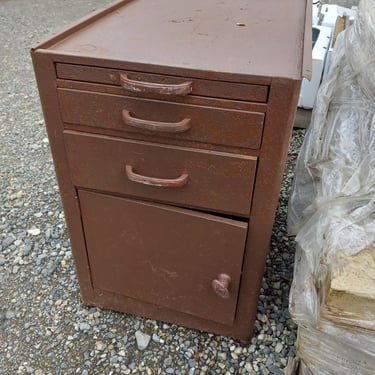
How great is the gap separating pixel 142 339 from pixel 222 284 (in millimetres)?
381

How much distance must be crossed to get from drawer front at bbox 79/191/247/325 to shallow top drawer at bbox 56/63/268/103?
320mm

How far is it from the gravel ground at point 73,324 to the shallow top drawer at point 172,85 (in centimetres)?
81

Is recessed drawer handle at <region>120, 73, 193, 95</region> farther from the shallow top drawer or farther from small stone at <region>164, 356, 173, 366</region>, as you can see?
small stone at <region>164, 356, 173, 366</region>

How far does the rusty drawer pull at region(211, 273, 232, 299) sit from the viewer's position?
1.08 meters

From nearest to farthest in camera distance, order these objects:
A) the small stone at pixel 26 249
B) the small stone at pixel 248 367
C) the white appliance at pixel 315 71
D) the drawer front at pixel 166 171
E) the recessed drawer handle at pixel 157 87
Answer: the recessed drawer handle at pixel 157 87
the drawer front at pixel 166 171
the small stone at pixel 248 367
the small stone at pixel 26 249
the white appliance at pixel 315 71

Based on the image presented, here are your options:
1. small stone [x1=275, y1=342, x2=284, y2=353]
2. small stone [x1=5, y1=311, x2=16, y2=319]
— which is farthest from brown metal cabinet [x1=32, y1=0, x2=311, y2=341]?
small stone [x1=5, y1=311, x2=16, y2=319]

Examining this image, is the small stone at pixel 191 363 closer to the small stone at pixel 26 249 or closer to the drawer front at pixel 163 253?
the drawer front at pixel 163 253

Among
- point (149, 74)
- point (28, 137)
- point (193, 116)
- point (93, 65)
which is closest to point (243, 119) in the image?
point (193, 116)

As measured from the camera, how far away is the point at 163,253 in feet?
3.68

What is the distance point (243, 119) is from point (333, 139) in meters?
0.57

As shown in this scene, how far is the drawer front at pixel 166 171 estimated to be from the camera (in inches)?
35.7

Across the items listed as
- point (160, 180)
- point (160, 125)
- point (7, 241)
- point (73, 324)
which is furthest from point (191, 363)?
point (7, 241)

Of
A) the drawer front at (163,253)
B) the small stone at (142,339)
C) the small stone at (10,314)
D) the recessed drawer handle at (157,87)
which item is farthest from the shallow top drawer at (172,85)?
the small stone at (10,314)

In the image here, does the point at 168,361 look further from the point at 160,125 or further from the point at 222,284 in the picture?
the point at 160,125
